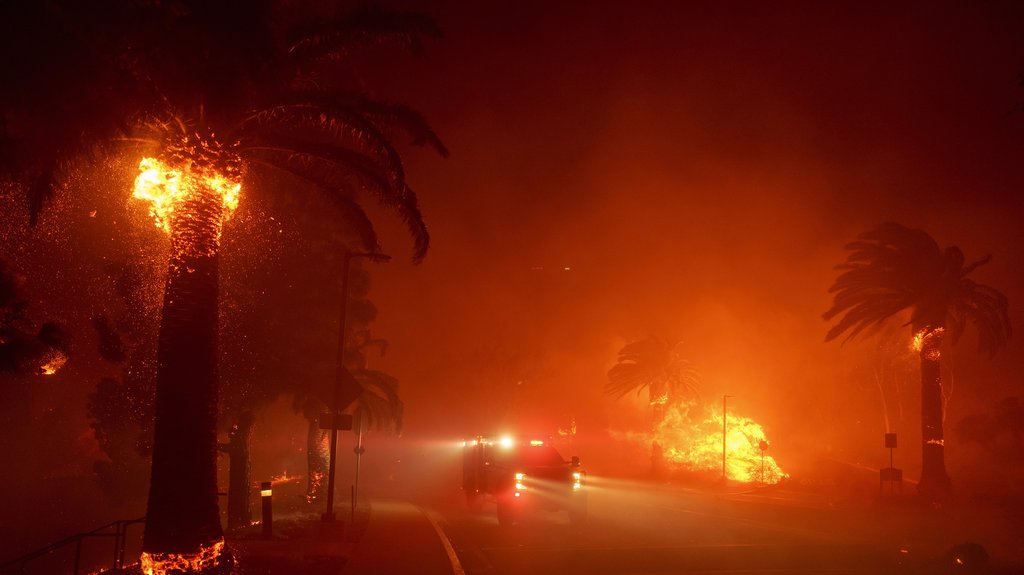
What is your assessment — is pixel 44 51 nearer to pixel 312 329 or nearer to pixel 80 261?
pixel 80 261

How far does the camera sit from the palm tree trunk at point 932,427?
106 feet

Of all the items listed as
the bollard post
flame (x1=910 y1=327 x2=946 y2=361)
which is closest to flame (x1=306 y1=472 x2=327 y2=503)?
the bollard post

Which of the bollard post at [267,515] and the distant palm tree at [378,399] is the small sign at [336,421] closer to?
the bollard post at [267,515]

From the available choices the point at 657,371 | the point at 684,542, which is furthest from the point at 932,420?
the point at 657,371

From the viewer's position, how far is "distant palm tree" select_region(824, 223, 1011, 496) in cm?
3238

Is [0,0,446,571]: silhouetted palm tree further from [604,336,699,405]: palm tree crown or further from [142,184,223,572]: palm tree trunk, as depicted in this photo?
[604,336,699,405]: palm tree crown

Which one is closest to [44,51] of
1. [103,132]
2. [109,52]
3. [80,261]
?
[109,52]

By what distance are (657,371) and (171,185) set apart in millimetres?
45481

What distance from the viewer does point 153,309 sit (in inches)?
865

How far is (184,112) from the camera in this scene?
11.8 metres

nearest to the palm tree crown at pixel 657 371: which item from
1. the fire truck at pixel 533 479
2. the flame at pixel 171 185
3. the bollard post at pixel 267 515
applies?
the fire truck at pixel 533 479

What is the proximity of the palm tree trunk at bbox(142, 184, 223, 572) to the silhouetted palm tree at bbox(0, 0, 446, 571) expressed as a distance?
0.02 meters

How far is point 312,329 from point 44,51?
18.2 m

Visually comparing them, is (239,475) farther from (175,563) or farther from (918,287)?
(918,287)
